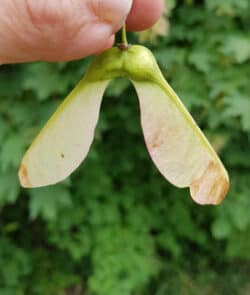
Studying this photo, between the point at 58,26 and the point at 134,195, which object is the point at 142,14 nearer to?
the point at 58,26

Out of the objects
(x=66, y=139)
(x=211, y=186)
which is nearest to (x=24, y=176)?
(x=66, y=139)

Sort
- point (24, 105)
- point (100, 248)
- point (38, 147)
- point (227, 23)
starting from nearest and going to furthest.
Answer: point (38, 147), point (24, 105), point (227, 23), point (100, 248)

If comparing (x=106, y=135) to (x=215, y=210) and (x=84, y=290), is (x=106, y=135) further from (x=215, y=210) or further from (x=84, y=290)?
(x=84, y=290)

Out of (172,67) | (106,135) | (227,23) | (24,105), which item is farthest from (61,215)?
(227,23)

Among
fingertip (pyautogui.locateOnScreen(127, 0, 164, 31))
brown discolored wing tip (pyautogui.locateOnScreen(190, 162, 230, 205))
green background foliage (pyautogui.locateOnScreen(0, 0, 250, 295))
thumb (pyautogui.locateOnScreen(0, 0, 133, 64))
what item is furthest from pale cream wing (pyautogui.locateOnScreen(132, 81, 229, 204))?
green background foliage (pyautogui.locateOnScreen(0, 0, 250, 295))

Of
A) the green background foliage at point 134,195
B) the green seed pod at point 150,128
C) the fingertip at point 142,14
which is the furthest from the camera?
the green background foliage at point 134,195

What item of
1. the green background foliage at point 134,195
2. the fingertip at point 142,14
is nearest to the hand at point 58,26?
the fingertip at point 142,14

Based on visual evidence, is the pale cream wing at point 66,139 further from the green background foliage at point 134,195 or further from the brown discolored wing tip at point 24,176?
the green background foliage at point 134,195
